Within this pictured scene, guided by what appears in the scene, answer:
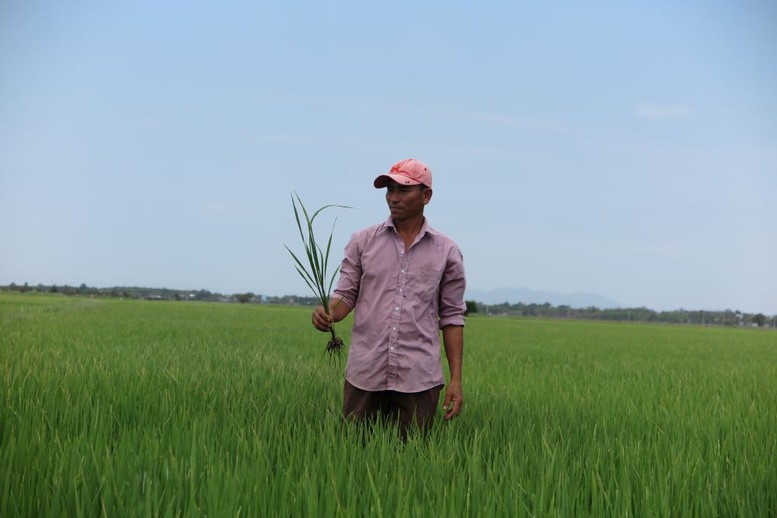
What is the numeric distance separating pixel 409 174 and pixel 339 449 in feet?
3.68

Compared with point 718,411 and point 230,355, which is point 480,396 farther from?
point 230,355

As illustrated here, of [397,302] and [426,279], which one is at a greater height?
[426,279]

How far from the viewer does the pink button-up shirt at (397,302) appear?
2803 mm

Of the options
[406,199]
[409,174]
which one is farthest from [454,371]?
[409,174]

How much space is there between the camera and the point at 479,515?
69.1 inches

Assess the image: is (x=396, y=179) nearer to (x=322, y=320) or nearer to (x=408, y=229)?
(x=408, y=229)

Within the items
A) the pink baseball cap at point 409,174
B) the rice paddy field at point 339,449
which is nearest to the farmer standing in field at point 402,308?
the pink baseball cap at point 409,174

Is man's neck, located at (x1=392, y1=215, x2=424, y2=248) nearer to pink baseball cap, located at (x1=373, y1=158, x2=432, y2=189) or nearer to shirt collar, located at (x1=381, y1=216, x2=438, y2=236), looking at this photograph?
shirt collar, located at (x1=381, y1=216, x2=438, y2=236)

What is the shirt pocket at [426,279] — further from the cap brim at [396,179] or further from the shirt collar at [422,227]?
the cap brim at [396,179]

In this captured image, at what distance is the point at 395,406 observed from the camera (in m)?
2.96

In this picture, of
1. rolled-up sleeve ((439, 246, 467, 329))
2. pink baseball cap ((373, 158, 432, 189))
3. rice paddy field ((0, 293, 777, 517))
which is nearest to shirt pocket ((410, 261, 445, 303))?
rolled-up sleeve ((439, 246, 467, 329))

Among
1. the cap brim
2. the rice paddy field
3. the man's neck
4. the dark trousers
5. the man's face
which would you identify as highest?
the cap brim

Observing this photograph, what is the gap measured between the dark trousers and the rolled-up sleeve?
313mm

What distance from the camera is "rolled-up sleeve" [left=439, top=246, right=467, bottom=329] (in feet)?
9.82
